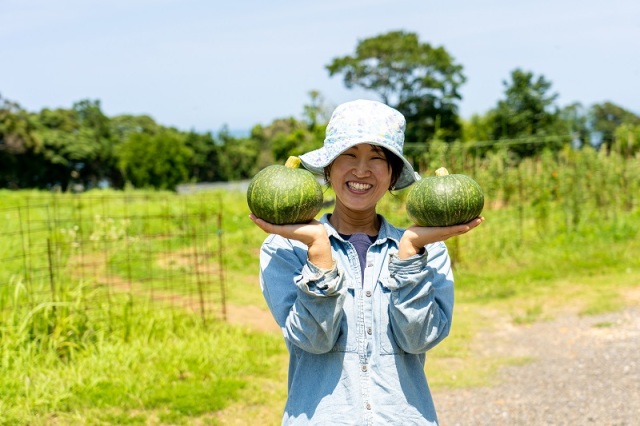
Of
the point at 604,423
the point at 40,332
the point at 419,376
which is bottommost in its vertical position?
the point at 604,423

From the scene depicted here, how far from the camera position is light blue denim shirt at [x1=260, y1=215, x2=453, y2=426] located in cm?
201

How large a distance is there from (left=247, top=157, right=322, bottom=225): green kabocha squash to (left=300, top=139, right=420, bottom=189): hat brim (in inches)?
1.8

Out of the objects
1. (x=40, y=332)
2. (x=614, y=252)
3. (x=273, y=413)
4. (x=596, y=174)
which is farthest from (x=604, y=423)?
(x=596, y=174)

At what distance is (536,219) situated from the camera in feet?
37.4

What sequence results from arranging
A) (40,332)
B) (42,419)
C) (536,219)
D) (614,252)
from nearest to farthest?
(42,419) < (40,332) < (614,252) < (536,219)

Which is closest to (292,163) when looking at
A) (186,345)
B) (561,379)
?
(186,345)

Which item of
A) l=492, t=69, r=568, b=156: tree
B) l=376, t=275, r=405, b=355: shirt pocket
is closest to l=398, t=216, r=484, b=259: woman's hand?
l=376, t=275, r=405, b=355: shirt pocket

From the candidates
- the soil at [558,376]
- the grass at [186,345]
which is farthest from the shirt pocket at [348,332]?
the soil at [558,376]

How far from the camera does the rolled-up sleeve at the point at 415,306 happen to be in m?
2.02

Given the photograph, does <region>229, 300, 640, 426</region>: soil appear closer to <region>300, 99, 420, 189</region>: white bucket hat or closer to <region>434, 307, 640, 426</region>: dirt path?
<region>434, 307, 640, 426</region>: dirt path

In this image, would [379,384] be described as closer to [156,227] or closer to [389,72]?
[156,227]

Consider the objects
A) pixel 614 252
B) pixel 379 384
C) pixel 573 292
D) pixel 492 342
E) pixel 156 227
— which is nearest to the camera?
pixel 379 384

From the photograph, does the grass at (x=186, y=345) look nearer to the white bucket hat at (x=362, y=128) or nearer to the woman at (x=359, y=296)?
the woman at (x=359, y=296)

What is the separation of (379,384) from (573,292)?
23.6 ft
